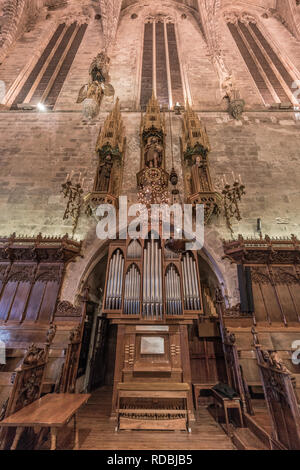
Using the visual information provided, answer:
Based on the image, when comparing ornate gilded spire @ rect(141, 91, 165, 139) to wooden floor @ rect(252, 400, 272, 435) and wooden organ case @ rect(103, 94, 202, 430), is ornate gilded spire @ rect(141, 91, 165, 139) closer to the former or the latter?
wooden organ case @ rect(103, 94, 202, 430)

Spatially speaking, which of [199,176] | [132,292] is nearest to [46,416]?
[132,292]

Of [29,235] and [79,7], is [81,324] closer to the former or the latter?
[29,235]

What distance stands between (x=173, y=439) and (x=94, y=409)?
2.35m

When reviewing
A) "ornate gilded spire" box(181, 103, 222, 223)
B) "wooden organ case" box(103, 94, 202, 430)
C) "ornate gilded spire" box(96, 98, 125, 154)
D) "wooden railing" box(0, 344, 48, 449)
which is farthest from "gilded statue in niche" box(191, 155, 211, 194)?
"wooden railing" box(0, 344, 48, 449)

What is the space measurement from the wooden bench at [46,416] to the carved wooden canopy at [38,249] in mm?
3600

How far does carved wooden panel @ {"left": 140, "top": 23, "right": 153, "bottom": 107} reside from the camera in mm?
10907

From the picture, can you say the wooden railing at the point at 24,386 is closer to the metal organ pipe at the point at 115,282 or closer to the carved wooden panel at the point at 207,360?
the metal organ pipe at the point at 115,282

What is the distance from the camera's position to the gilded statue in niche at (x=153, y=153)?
7.49m

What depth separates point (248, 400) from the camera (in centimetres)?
420

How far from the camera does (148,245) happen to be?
6.18 m

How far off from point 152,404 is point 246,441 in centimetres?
188

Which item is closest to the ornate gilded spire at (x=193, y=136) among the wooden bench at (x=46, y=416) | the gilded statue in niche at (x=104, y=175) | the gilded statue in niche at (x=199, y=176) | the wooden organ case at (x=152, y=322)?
the gilded statue in niche at (x=199, y=176)

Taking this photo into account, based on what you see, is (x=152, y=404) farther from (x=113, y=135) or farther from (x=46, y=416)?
(x=113, y=135)

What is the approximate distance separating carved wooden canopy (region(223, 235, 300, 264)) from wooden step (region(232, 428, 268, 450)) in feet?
12.5
